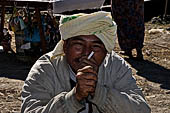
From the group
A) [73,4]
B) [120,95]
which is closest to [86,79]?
[120,95]

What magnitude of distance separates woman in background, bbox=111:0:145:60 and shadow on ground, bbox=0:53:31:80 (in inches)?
57.1

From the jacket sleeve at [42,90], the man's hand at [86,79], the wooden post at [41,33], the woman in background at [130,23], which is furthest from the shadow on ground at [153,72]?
the man's hand at [86,79]

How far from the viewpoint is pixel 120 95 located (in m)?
2.28

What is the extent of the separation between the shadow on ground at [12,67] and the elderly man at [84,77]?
11.6ft

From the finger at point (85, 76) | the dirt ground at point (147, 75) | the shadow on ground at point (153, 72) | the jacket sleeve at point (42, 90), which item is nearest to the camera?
the finger at point (85, 76)

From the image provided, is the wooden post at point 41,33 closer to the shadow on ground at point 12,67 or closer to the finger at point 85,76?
the shadow on ground at point 12,67

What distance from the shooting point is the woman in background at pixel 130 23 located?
22.1 ft

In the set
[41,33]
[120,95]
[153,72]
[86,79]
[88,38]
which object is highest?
[88,38]

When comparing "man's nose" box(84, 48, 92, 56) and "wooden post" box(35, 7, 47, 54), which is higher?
"man's nose" box(84, 48, 92, 56)

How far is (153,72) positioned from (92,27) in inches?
166

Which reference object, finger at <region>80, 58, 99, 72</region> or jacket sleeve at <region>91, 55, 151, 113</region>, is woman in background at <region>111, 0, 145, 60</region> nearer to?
jacket sleeve at <region>91, 55, 151, 113</region>

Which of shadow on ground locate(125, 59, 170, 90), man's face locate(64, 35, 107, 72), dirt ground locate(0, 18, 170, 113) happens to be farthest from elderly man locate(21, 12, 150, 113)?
shadow on ground locate(125, 59, 170, 90)

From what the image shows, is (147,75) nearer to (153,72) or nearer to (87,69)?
(153,72)

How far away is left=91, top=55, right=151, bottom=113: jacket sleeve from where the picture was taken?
222 centimetres
